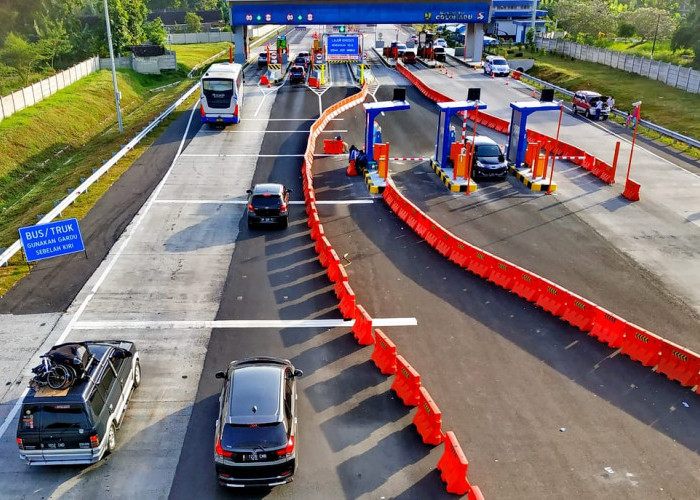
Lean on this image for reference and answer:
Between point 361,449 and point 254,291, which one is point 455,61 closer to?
point 254,291

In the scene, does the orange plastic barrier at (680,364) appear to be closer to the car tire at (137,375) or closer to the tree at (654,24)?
the car tire at (137,375)

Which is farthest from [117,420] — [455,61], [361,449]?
[455,61]

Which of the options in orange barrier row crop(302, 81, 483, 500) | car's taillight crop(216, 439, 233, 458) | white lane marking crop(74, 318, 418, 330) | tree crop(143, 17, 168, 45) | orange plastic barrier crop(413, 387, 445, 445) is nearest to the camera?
car's taillight crop(216, 439, 233, 458)

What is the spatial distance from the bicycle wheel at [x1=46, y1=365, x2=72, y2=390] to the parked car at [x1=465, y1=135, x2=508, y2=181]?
70.8ft

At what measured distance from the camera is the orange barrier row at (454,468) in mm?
11297

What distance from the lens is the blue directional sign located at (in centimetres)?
1936

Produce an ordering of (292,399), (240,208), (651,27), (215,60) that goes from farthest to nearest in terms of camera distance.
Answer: (215,60)
(651,27)
(240,208)
(292,399)

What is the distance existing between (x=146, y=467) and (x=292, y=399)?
9.94 feet

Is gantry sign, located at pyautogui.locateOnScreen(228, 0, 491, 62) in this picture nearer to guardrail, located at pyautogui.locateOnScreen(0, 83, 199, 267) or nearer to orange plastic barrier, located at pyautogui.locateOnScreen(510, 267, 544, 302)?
guardrail, located at pyautogui.locateOnScreen(0, 83, 199, 267)

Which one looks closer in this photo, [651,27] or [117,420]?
[117,420]

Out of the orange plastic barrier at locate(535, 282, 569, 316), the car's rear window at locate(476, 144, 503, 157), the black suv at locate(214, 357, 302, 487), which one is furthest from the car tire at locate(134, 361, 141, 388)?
the car's rear window at locate(476, 144, 503, 157)

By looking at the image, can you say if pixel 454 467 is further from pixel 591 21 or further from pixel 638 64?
pixel 591 21

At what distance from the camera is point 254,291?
19.5 meters

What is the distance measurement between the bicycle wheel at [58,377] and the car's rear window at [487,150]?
885 inches
